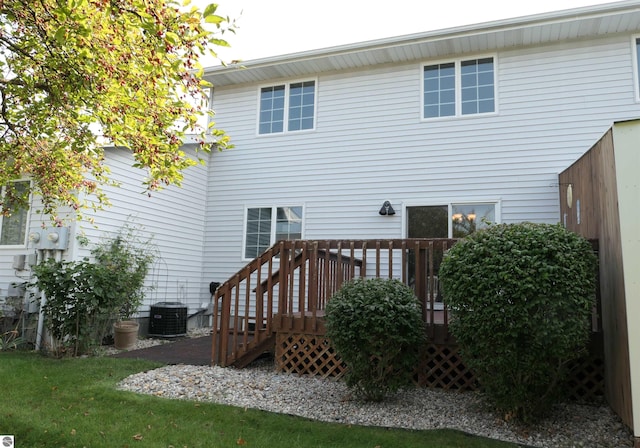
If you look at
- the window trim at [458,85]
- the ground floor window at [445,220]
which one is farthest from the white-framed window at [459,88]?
the ground floor window at [445,220]

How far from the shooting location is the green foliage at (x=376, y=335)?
4.11m

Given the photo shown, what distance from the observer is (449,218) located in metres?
8.12

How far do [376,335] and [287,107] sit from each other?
21.9ft

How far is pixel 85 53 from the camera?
3.86m

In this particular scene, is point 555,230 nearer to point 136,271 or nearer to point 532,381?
point 532,381

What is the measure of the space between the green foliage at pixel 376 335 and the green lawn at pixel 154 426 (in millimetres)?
600

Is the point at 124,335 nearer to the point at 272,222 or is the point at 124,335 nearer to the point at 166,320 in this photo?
the point at 166,320

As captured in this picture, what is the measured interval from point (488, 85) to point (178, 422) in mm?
7397

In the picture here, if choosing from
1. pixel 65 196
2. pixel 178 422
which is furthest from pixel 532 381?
pixel 65 196

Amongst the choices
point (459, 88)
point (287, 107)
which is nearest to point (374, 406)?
point (459, 88)

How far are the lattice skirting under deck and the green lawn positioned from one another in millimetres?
1273

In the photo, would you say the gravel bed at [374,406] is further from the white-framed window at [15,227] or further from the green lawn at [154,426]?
the white-framed window at [15,227]

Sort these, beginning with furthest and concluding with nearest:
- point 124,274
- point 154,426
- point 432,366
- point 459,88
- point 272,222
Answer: point 272,222, point 459,88, point 124,274, point 432,366, point 154,426

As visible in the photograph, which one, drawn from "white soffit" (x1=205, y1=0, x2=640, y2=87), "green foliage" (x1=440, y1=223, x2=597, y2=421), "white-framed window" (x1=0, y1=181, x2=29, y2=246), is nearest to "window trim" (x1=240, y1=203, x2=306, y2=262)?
"white soffit" (x1=205, y1=0, x2=640, y2=87)
